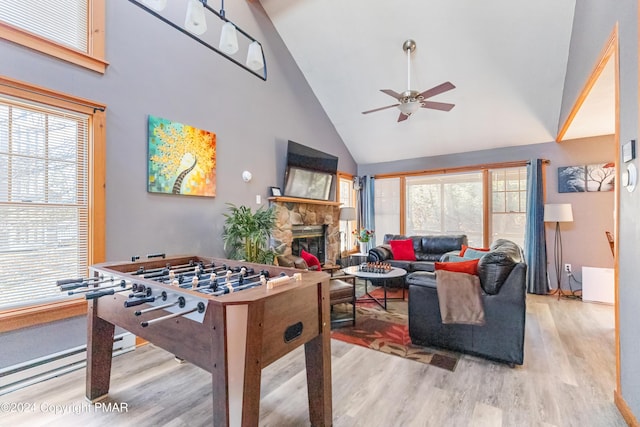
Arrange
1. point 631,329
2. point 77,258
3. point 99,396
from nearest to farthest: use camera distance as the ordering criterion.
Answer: point 631,329 < point 99,396 < point 77,258

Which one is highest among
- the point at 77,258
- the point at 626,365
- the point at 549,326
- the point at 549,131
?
the point at 549,131

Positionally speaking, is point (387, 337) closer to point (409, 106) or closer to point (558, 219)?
point (409, 106)

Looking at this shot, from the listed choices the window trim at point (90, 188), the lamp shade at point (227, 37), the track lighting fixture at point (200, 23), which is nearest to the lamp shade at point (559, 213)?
the track lighting fixture at point (200, 23)

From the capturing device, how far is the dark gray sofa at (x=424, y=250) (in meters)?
5.02

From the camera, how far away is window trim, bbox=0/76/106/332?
7.03ft

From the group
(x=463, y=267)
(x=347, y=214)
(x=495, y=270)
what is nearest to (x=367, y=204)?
(x=347, y=214)

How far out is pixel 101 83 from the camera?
261cm

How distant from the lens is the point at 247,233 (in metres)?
3.52

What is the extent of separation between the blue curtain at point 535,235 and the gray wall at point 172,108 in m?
4.15

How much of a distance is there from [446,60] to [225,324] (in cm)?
450

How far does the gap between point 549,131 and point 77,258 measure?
6418 mm

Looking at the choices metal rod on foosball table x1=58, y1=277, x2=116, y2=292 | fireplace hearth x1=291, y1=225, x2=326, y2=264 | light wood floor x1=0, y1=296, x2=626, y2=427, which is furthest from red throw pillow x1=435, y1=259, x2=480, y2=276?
fireplace hearth x1=291, y1=225, x2=326, y2=264

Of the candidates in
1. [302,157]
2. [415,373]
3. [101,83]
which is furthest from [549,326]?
[101,83]

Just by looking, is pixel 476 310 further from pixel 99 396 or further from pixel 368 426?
pixel 99 396
